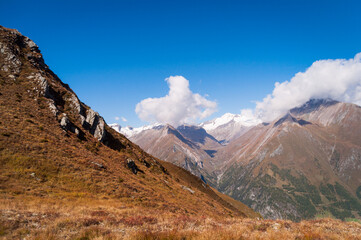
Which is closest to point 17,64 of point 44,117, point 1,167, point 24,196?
point 44,117

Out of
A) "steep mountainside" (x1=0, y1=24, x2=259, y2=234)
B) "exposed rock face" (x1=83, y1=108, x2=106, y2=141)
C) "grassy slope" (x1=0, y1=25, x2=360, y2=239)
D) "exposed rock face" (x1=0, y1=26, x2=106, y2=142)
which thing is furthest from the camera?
"exposed rock face" (x1=83, y1=108, x2=106, y2=141)

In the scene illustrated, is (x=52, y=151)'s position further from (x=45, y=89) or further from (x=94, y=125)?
(x=45, y=89)

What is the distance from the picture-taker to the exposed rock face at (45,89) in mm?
40031

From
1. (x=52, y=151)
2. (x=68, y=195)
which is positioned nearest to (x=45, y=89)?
(x=52, y=151)

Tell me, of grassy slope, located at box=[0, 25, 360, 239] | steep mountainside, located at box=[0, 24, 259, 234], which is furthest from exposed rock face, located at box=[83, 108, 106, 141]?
grassy slope, located at box=[0, 25, 360, 239]

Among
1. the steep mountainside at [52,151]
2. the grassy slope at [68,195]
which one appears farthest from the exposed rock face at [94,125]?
the grassy slope at [68,195]

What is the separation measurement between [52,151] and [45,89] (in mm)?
22923

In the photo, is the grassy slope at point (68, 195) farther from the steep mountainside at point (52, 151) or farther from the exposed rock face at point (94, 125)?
the exposed rock face at point (94, 125)

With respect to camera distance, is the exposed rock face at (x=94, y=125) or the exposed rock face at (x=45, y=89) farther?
the exposed rock face at (x=94, y=125)

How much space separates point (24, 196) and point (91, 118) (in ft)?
109

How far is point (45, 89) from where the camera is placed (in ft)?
138

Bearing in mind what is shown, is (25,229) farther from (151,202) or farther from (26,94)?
(26,94)

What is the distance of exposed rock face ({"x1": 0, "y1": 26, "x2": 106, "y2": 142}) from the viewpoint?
40.0m

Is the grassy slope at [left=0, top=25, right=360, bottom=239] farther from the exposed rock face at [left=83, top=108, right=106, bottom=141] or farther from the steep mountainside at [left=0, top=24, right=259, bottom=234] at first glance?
the exposed rock face at [left=83, top=108, right=106, bottom=141]
